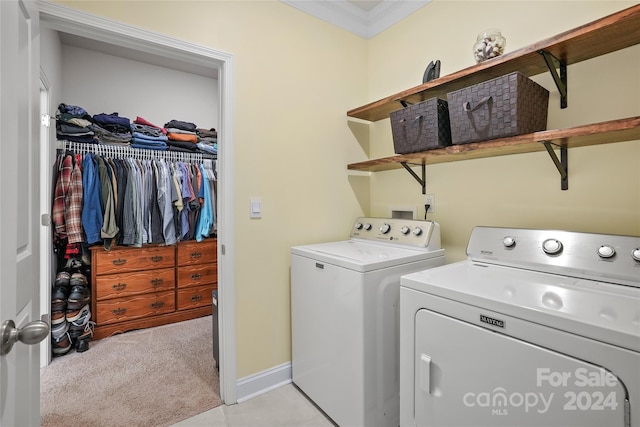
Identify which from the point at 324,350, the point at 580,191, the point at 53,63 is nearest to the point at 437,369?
the point at 324,350

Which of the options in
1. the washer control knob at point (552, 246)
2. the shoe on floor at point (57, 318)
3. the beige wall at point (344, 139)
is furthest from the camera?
the shoe on floor at point (57, 318)

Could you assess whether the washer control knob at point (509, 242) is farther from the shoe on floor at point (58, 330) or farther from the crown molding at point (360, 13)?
the shoe on floor at point (58, 330)

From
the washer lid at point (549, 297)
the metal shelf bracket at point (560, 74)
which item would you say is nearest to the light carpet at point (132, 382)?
the washer lid at point (549, 297)

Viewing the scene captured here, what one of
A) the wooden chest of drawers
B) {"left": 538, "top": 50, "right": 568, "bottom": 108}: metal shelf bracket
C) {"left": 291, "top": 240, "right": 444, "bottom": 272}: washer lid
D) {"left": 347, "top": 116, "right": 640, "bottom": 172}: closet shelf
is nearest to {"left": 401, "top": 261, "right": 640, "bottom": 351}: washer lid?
{"left": 291, "top": 240, "right": 444, "bottom": 272}: washer lid

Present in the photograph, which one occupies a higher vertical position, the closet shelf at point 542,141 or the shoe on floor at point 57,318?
the closet shelf at point 542,141

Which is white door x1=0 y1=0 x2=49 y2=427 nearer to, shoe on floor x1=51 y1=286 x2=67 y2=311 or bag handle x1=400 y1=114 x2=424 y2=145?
bag handle x1=400 y1=114 x2=424 y2=145

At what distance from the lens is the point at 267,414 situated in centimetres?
171

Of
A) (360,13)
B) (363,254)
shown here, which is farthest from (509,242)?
(360,13)

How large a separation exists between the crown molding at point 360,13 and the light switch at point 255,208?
1306 mm

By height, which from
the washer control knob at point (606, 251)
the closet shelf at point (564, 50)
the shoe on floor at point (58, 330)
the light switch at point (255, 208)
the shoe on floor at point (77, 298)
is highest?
the closet shelf at point (564, 50)

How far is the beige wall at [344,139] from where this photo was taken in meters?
1.36

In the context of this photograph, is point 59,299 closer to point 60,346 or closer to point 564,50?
point 60,346

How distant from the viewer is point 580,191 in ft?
4.57

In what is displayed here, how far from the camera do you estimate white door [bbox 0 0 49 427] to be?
646mm
